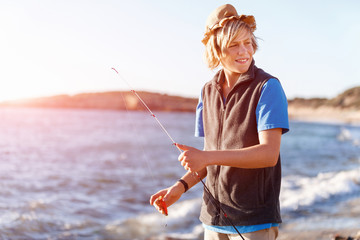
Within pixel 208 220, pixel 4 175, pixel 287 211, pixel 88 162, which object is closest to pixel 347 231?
pixel 287 211

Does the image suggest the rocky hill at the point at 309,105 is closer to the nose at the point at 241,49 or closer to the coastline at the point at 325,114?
the coastline at the point at 325,114

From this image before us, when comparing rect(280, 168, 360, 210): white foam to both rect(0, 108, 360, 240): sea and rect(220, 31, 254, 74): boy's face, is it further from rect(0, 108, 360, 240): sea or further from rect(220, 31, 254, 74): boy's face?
rect(220, 31, 254, 74): boy's face

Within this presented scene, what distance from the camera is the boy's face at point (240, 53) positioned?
2.10 metres

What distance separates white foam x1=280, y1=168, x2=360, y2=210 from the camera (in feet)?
31.0

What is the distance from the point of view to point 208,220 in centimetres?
230

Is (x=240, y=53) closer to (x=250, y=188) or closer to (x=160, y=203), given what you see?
(x=250, y=188)

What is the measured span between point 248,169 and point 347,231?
196 inches

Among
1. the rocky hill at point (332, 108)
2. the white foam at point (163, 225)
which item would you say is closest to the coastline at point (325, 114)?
the rocky hill at point (332, 108)

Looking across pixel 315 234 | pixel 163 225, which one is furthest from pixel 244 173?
pixel 163 225

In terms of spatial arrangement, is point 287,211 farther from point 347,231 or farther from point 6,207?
point 6,207

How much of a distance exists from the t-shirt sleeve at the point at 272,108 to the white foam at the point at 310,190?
7.42m

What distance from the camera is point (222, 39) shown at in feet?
6.96

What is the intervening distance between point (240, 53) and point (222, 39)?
4.9 inches

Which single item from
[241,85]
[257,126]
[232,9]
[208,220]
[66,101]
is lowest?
[66,101]
